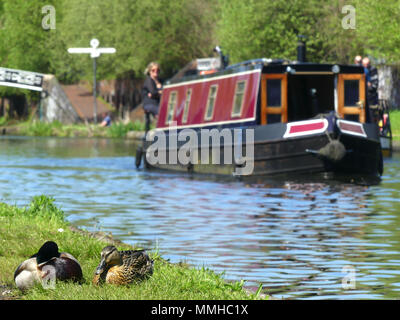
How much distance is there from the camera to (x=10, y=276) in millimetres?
9945

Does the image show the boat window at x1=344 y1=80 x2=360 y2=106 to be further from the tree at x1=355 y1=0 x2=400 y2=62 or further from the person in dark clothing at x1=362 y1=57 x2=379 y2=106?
the tree at x1=355 y1=0 x2=400 y2=62

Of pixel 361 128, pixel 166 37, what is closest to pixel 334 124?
pixel 361 128

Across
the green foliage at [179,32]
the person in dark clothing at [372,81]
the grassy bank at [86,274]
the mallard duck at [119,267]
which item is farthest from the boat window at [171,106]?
the mallard duck at [119,267]

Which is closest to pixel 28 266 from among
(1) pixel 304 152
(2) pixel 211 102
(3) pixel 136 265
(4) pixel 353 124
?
(3) pixel 136 265

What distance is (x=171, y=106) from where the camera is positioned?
30188 millimetres

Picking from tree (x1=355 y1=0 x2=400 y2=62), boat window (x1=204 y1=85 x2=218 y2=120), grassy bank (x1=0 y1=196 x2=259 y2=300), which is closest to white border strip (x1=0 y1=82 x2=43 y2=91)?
tree (x1=355 y1=0 x2=400 y2=62)

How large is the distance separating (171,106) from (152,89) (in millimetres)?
992

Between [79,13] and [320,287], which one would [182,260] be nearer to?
[320,287]

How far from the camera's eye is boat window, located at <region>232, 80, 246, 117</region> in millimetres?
26062

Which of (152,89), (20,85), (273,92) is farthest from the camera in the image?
(20,85)

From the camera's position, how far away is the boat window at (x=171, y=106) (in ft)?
98.4

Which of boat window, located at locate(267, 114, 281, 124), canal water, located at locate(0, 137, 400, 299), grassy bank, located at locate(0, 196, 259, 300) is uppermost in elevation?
boat window, located at locate(267, 114, 281, 124)

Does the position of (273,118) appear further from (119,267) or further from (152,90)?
(119,267)

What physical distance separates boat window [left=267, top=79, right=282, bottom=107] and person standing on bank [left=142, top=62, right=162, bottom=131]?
4.05 meters
